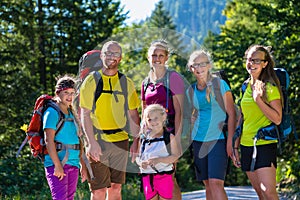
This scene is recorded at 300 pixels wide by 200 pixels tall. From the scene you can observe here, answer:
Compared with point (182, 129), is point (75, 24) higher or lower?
higher

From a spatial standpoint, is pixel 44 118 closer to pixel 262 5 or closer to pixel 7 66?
pixel 262 5

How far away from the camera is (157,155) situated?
5594 millimetres

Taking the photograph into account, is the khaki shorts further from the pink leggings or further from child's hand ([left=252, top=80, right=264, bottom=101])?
child's hand ([left=252, top=80, right=264, bottom=101])

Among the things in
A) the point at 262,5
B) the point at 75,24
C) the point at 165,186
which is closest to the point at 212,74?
the point at 165,186

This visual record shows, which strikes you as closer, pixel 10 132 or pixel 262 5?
pixel 262 5

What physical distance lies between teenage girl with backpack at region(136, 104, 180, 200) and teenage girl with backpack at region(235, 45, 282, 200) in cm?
80

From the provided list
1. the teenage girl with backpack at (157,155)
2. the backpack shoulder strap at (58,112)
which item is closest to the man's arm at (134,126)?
the teenage girl with backpack at (157,155)

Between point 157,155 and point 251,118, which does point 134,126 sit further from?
point 251,118

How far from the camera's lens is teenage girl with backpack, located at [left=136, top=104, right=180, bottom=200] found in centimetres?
557

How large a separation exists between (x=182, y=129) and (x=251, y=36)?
8430 millimetres

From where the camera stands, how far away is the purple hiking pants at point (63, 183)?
537cm

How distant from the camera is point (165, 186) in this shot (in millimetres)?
5625

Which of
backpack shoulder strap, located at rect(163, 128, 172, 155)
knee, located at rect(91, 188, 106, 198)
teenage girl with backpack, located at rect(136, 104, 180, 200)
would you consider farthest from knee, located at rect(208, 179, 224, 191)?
knee, located at rect(91, 188, 106, 198)

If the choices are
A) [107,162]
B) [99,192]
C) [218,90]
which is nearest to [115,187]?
[99,192]
